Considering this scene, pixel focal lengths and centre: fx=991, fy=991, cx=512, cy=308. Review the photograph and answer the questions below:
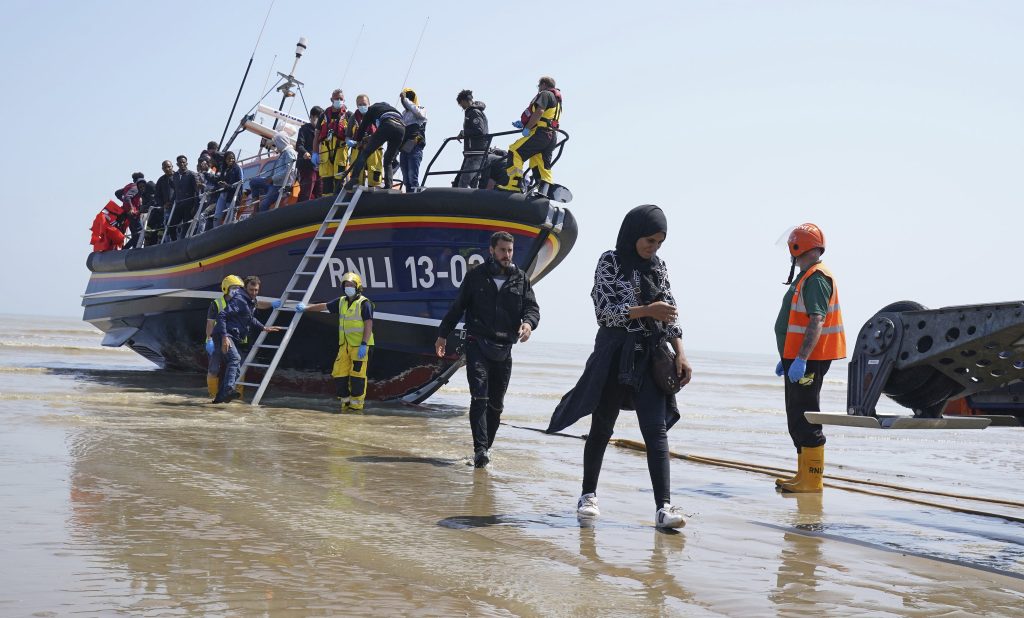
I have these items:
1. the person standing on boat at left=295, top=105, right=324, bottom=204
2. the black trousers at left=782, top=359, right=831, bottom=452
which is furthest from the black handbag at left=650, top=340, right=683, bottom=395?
the person standing on boat at left=295, top=105, right=324, bottom=204

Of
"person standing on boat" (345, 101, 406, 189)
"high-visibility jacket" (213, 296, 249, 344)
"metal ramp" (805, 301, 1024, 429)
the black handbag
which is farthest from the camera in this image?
"high-visibility jacket" (213, 296, 249, 344)

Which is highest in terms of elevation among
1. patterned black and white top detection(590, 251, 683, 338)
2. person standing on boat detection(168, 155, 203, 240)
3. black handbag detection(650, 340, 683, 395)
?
person standing on boat detection(168, 155, 203, 240)

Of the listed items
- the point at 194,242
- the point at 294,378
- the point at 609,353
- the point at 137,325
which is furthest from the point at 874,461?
the point at 137,325

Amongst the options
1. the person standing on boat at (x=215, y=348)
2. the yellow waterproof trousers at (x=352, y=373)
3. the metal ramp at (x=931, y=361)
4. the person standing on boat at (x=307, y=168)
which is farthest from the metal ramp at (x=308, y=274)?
the metal ramp at (x=931, y=361)

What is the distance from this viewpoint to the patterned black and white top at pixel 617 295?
4.50 meters

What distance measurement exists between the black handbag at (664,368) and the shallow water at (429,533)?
656mm

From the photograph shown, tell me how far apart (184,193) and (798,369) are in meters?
10.8

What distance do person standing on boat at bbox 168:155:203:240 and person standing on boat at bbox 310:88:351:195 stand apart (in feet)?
11.1

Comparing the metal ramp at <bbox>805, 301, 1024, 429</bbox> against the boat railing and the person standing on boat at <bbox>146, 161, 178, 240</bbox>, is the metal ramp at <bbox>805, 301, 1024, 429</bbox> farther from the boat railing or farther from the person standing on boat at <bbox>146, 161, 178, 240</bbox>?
the person standing on boat at <bbox>146, 161, 178, 240</bbox>

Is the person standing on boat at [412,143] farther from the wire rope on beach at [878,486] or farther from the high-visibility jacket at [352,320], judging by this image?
the wire rope on beach at [878,486]

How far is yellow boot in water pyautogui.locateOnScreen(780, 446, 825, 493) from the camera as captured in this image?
586cm

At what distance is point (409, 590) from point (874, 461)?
21.8 ft

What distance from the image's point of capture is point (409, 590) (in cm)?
311

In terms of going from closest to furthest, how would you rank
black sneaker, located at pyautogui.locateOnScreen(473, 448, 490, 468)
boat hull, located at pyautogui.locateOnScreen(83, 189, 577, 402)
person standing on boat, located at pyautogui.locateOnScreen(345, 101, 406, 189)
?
1. black sneaker, located at pyautogui.locateOnScreen(473, 448, 490, 468)
2. boat hull, located at pyautogui.locateOnScreen(83, 189, 577, 402)
3. person standing on boat, located at pyautogui.locateOnScreen(345, 101, 406, 189)
